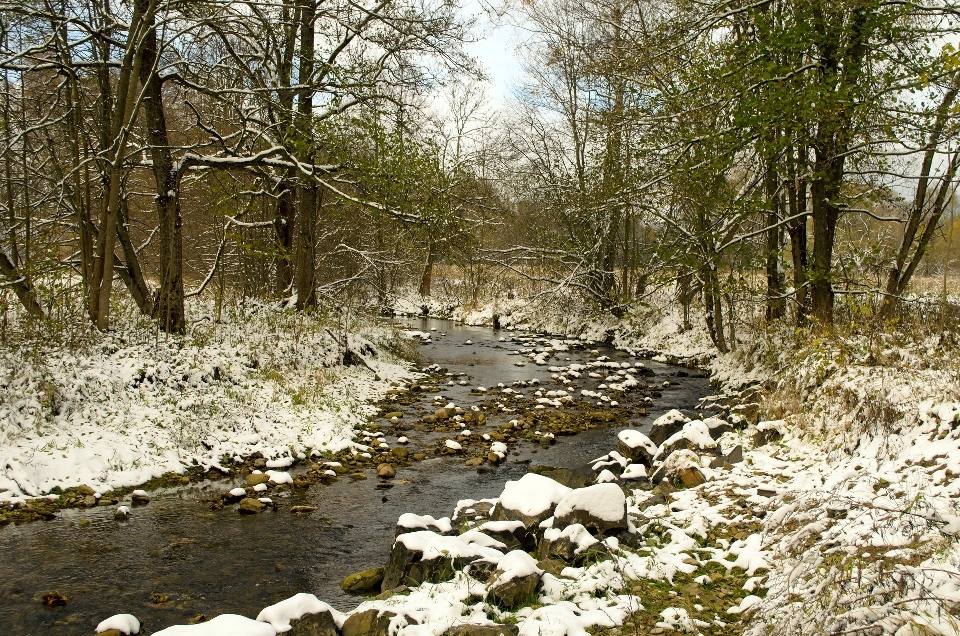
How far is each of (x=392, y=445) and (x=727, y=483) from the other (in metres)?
4.83

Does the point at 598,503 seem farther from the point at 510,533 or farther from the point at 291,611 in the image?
the point at 291,611

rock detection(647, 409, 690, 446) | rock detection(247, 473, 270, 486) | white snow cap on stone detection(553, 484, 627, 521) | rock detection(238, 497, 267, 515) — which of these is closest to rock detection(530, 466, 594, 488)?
white snow cap on stone detection(553, 484, 627, 521)

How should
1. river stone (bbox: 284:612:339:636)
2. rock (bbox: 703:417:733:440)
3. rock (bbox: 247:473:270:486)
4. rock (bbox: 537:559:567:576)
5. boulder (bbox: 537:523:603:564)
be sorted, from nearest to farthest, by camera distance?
river stone (bbox: 284:612:339:636)
rock (bbox: 537:559:567:576)
boulder (bbox: 537:523:603:564)
rock (bbox: 247:473:270:486)
rock (bbox: 703:417:733:440)

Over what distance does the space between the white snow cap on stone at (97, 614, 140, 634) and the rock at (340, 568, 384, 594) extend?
1.49 meters

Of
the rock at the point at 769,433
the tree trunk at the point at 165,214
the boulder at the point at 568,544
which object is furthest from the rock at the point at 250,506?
the rock at the point at 769,433

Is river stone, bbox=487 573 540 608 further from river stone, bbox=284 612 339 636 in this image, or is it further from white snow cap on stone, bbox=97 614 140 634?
white snow cap on stone, bbox=97 614 140 634

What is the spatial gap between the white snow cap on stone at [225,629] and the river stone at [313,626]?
6.3 inches

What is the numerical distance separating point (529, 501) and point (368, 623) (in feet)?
6.88

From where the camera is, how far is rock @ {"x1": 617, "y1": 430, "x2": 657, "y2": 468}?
8062mm

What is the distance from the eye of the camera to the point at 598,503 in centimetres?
523

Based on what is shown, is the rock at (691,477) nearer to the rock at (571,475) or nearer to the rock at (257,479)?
the rock at (571,475)

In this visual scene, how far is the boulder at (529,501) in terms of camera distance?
218 inches

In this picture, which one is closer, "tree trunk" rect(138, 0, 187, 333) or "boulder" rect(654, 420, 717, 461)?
"boulder" rect(654, 420, 717, 461)

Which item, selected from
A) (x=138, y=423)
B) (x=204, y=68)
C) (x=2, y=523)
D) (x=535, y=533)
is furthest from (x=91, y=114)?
(x=535, y=533)
